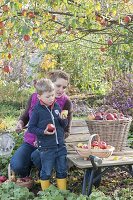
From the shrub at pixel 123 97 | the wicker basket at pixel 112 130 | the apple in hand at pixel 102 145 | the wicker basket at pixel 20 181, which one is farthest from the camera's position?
the shrub at pixel 123 97

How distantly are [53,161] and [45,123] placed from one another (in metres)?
0.38

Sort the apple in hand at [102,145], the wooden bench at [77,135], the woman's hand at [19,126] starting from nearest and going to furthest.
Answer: the apple in hand at [102,145]
the woman's hand at [19,126]
the wooden bench at [77,135]

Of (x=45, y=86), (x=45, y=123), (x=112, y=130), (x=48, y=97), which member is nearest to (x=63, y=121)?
(x=45, y=123)

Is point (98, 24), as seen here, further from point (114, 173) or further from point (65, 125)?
point (114, 173)

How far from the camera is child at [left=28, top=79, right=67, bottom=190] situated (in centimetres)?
444

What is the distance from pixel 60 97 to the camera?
4.87m

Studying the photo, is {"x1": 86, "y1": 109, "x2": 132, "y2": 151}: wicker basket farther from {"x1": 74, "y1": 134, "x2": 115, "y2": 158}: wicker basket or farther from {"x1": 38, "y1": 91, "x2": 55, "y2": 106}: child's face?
{"x1": 38, "y1": 91, "x2": 55, "y2": 106}: child's face

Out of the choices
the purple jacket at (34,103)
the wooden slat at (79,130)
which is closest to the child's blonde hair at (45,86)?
the purple jacket at (34,103)

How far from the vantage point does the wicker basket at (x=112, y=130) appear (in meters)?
4.64

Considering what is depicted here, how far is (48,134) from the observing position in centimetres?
442

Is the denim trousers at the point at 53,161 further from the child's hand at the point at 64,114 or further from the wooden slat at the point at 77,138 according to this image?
the wooden slat at the point at 77,138

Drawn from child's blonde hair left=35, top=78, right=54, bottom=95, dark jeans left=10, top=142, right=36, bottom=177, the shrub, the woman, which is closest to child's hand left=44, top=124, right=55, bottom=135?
child's blonde hair left=35, top=78, right=54, bottom=95

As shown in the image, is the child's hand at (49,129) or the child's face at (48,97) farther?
the child's face at (48,97)

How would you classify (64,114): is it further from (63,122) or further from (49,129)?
(49,129)
